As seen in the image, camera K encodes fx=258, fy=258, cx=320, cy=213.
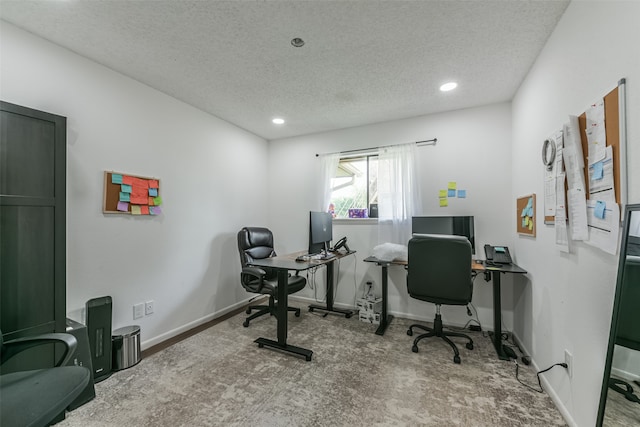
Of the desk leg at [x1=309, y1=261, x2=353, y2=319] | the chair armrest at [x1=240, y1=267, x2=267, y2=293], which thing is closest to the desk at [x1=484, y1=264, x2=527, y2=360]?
the desk leg at [x1=309, y1=261, x2=353, y2=319]

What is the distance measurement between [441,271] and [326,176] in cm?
211

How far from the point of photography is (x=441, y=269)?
2.42 metres

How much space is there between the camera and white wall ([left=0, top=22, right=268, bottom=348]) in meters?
2.02

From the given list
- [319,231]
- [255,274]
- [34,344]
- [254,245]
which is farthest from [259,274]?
[34,344]

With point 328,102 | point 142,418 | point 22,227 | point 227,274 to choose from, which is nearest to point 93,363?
point 142,418

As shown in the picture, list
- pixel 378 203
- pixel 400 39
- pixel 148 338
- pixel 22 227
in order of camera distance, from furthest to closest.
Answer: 1. pixel 378 203
2. pixel 148 338
3. pixel 400 39
4. pixel 22 227

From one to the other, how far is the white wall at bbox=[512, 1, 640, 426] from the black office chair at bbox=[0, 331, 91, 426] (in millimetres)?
2504

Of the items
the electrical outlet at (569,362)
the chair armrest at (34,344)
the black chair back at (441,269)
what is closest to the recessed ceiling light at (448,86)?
the black chair back at (441,269)

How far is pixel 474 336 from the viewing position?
2.84 meters

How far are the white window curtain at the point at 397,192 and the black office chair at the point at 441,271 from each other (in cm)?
86

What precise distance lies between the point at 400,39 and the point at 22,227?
9.29 feet

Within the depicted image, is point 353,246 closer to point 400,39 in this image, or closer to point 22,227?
point 400,39

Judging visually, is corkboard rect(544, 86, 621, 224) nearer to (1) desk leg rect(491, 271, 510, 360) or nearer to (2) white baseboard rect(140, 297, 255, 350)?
(1) desk leg rect(491, 271, 510, 360)

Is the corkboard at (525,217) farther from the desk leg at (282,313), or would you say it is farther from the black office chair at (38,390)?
the black office chair at (38,390)
